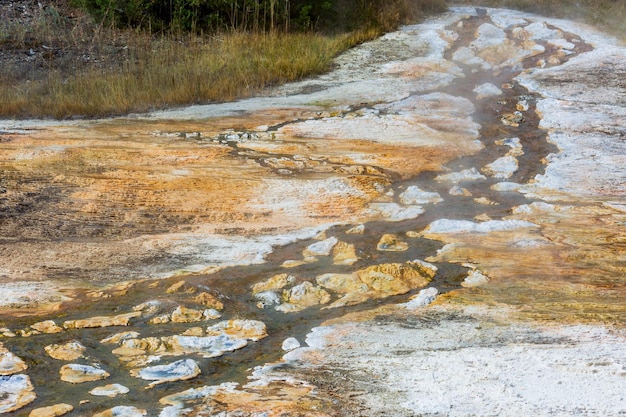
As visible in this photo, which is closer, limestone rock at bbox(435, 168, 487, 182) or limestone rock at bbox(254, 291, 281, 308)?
limestone rock at bbox(254, 291, 281, 308)

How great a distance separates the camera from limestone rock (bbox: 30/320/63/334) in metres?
2.37

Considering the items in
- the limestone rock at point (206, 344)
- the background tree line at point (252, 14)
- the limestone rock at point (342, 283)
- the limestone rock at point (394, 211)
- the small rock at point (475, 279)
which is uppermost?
the background tree line at point (252, 14)

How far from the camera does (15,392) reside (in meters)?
1.99

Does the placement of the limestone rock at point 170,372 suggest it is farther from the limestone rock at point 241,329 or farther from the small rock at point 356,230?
the small rock at point 356,230

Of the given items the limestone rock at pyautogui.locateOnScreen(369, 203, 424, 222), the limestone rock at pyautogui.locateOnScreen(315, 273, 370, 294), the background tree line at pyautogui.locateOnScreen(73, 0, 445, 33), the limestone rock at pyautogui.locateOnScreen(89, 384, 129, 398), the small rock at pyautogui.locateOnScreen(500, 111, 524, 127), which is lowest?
the limestone rock at pyautogui.locateOnScreen(369, 203, 424, 222)

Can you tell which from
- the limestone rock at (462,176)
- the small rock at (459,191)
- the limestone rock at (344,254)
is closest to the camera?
the limestone rock at (344,254)

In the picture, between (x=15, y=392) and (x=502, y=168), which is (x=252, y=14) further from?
(x=15, y=392)

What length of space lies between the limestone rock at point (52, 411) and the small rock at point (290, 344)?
0.60m

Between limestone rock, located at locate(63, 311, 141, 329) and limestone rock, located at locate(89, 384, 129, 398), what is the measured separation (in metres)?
0.42

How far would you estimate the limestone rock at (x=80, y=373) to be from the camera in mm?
2066

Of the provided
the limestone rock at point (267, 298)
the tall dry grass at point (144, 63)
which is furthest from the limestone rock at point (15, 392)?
the tall dry grass at point (144, 63)

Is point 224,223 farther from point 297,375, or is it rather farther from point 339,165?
point 297,375

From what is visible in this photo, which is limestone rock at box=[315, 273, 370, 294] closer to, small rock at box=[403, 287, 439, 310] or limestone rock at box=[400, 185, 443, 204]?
small rock at box=[403, 287, 439, 310]

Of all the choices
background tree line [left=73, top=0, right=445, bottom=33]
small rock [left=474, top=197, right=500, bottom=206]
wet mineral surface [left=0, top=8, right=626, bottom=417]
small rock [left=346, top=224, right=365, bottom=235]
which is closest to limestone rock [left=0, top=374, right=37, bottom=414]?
wet mineral surface [left=0, top=8, right=626, bottom=417]
